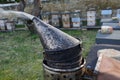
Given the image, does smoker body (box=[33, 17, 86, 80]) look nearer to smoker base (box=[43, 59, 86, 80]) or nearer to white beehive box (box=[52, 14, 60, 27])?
smoker base (box=[43, 59, 86, 80])

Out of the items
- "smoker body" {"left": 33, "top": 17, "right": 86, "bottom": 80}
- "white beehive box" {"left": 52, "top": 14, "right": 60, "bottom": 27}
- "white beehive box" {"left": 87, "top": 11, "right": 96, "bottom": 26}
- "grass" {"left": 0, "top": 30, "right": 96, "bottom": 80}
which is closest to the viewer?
"smoker body" {"left": 33, "top": 17, "right": 86, "bottom": 80}

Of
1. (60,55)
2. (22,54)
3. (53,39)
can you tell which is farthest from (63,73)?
(22,54)

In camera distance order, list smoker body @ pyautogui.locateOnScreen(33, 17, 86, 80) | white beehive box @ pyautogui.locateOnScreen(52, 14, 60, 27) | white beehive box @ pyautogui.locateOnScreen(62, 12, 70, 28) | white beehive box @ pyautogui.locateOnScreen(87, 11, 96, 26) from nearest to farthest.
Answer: smoker body @ pyautogui.locateOnScreen(33, 17, 86, 80)
white beehive box @ pyautogui.locateOnScreen(87, 11, 96, 26)
white beehive box @ pyautogui.locateOnScreen(62, 12, 70, 28)
white beehive box @ pyautogui.locateOnScreen(52, 14, 60, 27)

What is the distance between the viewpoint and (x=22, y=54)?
502cm

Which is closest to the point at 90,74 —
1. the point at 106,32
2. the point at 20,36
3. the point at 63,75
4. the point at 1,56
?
the point at 63,75

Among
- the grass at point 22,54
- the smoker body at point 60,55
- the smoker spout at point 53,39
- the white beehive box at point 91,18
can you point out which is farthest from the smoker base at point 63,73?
the white beehive box at point 91,18

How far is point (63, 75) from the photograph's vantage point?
2.28 metres

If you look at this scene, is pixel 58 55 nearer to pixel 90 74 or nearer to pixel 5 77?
pixel 90 74

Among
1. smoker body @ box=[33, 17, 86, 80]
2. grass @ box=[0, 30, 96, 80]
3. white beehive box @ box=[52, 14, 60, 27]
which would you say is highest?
smoker body @ box=[33, 17, 86, 80]

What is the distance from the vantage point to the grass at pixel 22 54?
4.10m

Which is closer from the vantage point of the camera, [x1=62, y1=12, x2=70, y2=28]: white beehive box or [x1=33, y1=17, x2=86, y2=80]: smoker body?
[x1=33, y1=17, x2=86, y2=80]: smoker body

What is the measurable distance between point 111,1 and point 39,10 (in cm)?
271

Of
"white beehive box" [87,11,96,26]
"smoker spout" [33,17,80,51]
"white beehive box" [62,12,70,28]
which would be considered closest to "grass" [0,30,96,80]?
"white beehive box" [62,12,70,28]

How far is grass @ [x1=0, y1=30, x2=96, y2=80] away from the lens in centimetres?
410
